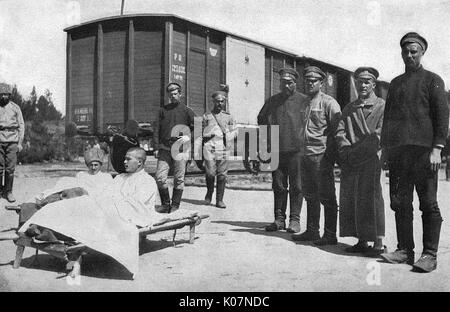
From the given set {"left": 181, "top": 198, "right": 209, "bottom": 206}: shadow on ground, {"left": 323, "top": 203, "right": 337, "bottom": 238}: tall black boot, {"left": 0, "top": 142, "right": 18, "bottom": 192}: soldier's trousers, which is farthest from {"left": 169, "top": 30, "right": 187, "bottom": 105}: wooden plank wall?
{"left": 323, "top": 203, "right": 337, "bottom": 238}: tall black boot

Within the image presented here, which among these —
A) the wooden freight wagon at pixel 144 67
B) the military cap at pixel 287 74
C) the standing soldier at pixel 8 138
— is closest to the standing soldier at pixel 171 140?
the military cap at pixel 287 74

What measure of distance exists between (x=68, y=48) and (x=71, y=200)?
9425 mm

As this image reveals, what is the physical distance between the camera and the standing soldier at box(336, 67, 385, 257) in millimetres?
4488

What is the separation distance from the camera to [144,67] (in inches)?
449

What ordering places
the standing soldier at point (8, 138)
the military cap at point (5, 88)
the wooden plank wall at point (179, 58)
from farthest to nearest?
the wooden plank wall at point (179, 58), the standing soldier at point (8, 138), the military cap at point (5, 88)

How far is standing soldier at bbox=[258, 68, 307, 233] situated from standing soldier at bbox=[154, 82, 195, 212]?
1.51 meters

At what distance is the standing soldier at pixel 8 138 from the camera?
754 centimetres

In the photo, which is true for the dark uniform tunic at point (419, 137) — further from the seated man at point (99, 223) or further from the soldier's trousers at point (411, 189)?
the seated man at point (99, 223)

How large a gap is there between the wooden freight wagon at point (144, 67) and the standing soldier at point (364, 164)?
698 cm

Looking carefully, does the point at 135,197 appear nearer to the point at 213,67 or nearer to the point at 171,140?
the point at 171,140

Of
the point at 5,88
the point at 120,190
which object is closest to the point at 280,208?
the point at 120,190

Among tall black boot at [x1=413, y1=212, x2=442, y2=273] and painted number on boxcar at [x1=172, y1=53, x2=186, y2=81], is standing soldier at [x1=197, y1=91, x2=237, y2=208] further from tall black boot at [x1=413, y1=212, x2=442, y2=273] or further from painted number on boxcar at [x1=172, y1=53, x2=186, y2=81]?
tall black boot at [x1=413, y1=212, x2=442, y2=273]
